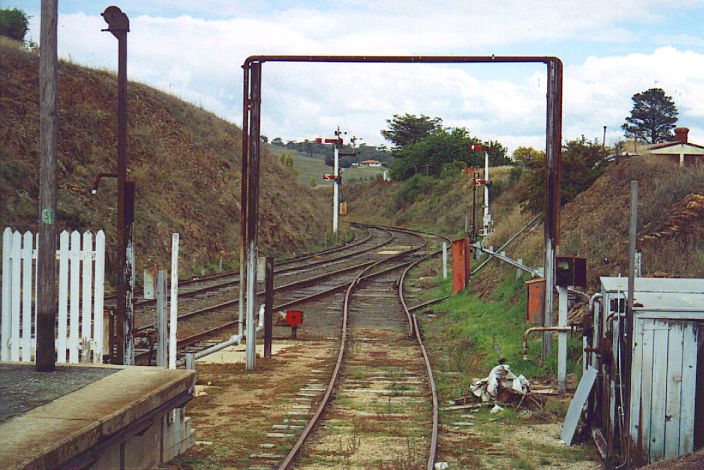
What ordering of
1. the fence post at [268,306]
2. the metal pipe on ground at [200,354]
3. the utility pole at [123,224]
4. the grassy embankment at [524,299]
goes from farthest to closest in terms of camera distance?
the fence post at [268,306] < the metal pipe on ground at [200,354] < the utility pole at [123,224] < the grassy embankment at [524,299]

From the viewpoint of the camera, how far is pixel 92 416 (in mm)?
6098

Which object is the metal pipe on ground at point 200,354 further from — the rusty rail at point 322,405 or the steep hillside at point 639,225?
the steep hillside at point 639,225

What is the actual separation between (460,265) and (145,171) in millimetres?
17334

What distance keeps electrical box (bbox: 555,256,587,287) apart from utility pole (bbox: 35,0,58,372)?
20.7 feet

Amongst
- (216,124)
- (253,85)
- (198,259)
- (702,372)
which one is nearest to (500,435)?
(702,372)

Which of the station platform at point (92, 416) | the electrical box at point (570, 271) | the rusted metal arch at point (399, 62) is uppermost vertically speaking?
the rusted metal arch at point (399, 62)

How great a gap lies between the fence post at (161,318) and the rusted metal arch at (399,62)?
4000mm

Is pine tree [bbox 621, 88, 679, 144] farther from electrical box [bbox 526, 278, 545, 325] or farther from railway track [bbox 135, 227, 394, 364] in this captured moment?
electrical box [bbox 526, 278, 545, 325]

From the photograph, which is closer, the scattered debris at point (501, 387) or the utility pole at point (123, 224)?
the utility pole at point (123, 224)

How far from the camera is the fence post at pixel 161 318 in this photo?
8.91 m

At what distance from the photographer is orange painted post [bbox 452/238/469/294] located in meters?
22.2

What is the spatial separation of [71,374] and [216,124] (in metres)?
42.4

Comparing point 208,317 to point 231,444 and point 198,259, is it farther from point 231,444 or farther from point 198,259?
point 198,259

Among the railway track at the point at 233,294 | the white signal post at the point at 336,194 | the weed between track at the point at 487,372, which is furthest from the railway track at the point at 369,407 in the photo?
the white signal post at the point at 336,194
